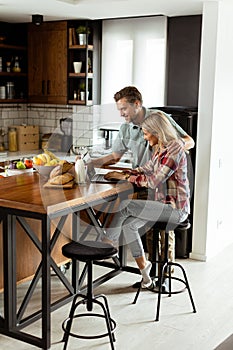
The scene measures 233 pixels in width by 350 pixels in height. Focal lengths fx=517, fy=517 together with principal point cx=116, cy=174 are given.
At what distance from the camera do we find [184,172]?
150 inches

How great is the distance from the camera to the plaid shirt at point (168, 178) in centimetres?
367

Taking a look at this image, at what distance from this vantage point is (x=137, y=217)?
3904mm

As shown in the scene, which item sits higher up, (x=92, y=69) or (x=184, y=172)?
(x=92, y=69)

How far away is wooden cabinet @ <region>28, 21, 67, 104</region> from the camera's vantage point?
20.4 feet

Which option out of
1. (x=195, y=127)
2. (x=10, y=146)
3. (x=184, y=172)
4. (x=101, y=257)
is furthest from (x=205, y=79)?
(x=10, y=146)

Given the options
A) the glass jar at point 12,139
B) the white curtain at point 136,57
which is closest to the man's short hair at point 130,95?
the white curtain at point 136,57

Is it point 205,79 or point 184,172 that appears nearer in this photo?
point 184,172

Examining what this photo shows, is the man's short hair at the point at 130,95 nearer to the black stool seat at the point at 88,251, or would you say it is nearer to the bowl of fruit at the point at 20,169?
the bowl of fruit at the point at 20,169

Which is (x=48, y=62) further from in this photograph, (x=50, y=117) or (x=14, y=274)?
(x=14, y=274)

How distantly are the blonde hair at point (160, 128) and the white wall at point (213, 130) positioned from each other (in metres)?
1.03

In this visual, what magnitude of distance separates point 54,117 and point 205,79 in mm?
2567

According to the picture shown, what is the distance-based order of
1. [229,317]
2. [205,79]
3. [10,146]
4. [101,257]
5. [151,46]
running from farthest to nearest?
[10,146], [151,46], [205,79], [229,317], [101,257]

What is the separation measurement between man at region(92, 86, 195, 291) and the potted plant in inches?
82.6

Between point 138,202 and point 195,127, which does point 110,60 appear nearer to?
point 195,127
